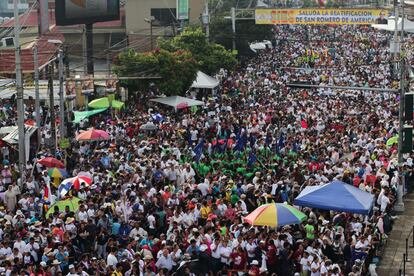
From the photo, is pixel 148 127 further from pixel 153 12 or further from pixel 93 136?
pixel 153 12

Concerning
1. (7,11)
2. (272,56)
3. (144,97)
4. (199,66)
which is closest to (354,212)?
(144,97)

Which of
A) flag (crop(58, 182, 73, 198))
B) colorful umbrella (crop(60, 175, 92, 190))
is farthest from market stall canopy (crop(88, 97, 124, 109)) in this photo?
flag (crop(58, 182, 73, 198))

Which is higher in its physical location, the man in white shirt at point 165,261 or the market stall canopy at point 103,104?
the market stall canopy at point 103,104

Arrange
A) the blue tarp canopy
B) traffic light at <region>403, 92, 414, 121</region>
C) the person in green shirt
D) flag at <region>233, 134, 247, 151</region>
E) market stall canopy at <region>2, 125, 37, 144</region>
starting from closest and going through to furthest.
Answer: the person in green shirt < the blue tarp canopy < traffic light at <region>403, 92, 414, 121</region> < market stall canopy at <region>2, 125, 37, 144</region> < flag at <region>233, 134, 247, 151</region>

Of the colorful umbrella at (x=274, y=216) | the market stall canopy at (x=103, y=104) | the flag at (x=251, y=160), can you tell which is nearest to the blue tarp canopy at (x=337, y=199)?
the colorful umbrella at (x=274, y=216)

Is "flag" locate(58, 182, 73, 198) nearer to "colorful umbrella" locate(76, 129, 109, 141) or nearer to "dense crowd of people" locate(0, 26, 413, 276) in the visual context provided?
"dense crowd of people" locate(0, 26, 413, 276)

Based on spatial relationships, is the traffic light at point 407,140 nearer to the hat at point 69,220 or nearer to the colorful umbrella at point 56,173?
the colorful umbrella at point 56,173

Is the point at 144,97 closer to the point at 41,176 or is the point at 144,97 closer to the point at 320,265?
the point at 41,176
